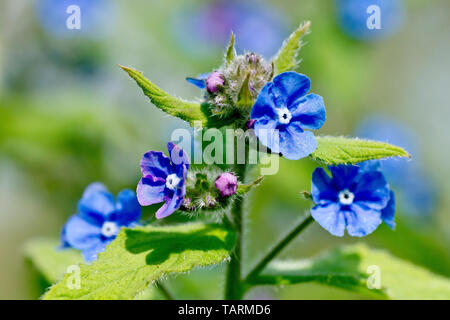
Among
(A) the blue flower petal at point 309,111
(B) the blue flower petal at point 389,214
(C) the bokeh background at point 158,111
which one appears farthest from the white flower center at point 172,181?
(C) the bokeh background at point 158,111

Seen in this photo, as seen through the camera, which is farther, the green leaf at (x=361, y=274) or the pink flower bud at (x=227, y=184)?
the green leaf at (x=361, y=274)

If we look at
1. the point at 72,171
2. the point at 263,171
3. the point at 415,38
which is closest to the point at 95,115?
the point at 72,171

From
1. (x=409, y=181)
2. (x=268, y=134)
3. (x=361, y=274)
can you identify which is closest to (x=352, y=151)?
(x=268, y=134)

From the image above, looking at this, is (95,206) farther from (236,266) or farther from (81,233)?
(236,266)

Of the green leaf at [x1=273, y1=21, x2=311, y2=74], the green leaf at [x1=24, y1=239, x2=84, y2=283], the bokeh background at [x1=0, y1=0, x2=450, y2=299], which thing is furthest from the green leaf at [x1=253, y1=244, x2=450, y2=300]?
the green leaf at [x1=24, y1=239, x2=84, y2=283]

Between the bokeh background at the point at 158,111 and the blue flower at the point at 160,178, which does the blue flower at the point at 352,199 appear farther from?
the bokeh background at the point at 158,111

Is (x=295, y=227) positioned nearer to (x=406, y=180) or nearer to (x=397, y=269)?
(x=397, y=269)

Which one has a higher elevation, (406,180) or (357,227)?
(406,180)
